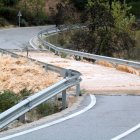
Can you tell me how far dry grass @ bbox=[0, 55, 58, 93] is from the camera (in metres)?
17.7

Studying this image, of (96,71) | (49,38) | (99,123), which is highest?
(99,123)

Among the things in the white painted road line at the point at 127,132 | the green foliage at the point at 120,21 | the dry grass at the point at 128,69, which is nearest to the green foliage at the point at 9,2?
the green foliage at the point at 120,21

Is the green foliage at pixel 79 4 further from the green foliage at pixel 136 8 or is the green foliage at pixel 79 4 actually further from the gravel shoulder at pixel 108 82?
the gravel shoulder at pixel 108 82

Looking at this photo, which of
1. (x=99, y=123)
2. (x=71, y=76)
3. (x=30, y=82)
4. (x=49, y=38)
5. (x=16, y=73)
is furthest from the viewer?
(x=49, y=38)

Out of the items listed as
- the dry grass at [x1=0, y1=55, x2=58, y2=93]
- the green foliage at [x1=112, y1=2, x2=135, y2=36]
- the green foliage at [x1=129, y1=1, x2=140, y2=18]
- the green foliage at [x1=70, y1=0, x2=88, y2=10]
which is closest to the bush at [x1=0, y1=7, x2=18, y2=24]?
the green foliage at [x1=70, y1=0, x2=88, y2=10]

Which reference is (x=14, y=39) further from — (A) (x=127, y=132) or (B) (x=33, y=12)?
(A) (x=127, y=132)

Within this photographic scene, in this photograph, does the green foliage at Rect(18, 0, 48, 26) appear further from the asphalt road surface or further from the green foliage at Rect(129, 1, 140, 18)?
the asphalt road surface

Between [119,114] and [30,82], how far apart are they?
6.18 m

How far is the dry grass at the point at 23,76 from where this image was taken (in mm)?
17677

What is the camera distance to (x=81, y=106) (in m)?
13.8

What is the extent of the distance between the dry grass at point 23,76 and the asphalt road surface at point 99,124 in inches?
134

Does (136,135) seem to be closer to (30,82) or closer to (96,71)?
(30,82)

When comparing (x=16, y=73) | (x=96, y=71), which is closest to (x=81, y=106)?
(x=16, y=73)

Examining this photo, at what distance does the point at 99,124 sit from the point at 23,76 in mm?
8879
